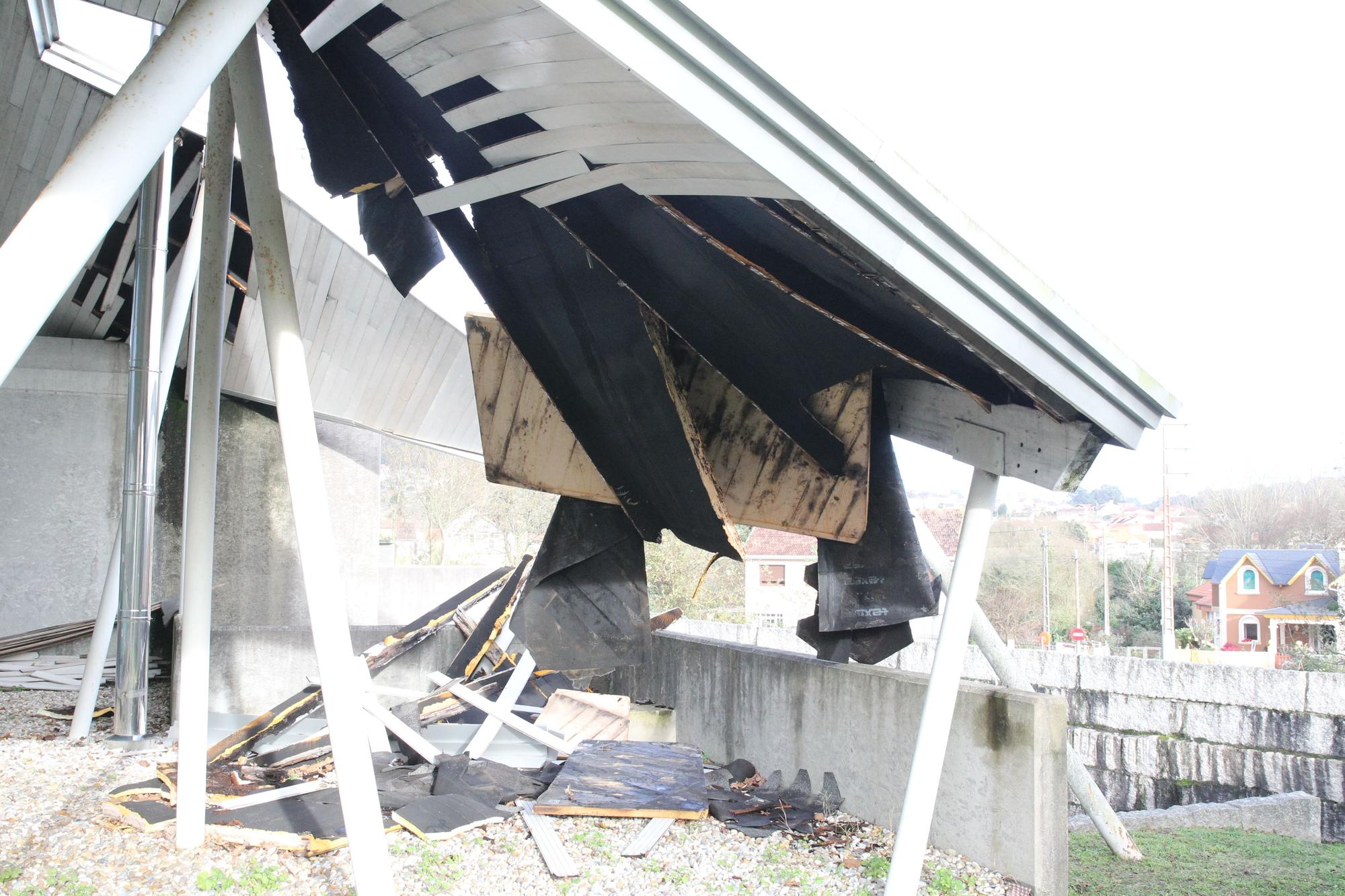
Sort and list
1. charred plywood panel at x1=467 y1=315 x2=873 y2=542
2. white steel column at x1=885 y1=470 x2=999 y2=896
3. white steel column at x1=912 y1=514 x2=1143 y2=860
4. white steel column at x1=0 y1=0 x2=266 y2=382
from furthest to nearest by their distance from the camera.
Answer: white steel column at x1=912 y1=514 x2=1143 y2=860 → charred plywood panel at x1=467 y1=315 x2=873 y2=542 → white steel column at x1=885 y1=470 x2=999 y2=896 → white steel column at x1=0 y1=0 x2=266 y2=382

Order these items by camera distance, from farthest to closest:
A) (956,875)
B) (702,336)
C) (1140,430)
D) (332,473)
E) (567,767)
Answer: (332,473) → (567,767) → (702,336) → (956,875) → (1140,430)

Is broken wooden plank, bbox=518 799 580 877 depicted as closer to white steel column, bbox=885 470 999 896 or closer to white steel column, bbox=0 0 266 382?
white steel column, bbox=885 470 999 896

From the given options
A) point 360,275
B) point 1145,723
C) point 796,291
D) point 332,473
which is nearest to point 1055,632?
point 1145,723

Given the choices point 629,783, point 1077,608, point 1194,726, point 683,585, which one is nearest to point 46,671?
point 629,783

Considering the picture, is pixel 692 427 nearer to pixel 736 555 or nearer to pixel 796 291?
pixel 736 555

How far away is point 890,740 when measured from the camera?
5.27 metres

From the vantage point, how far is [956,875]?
14.8 feet

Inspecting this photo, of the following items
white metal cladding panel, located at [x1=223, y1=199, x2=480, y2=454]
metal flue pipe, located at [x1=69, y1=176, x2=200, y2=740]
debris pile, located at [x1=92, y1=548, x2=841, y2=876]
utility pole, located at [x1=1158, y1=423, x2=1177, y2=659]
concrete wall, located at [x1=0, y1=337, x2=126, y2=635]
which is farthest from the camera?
utility pole, located at [x1=1158, y1=423, x2=1177, y2=659]

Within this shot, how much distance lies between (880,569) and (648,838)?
7.11 feet

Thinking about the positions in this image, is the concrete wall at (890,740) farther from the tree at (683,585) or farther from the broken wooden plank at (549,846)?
the tree at (683,585)

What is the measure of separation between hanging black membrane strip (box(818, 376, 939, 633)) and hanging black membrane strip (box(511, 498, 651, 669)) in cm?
126

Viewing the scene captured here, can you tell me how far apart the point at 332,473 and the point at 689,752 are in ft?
Answer: 37.4

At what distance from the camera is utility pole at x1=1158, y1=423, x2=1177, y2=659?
2306 cm

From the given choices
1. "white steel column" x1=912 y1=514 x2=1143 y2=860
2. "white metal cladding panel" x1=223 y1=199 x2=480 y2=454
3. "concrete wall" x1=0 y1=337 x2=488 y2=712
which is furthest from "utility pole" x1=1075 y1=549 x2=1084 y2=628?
"white steel column" x1=912 y1=514 x2=1143 y2=860
